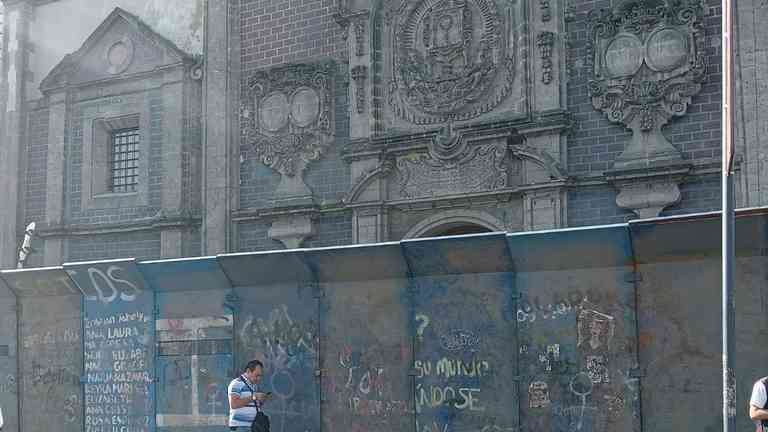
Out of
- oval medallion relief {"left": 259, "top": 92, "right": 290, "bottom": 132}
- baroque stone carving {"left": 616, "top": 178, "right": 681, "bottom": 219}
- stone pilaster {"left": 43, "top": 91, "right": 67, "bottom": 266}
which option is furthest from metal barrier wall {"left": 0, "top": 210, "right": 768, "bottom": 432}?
stone pilaster {"left": 43, "top": 91, "right": 67, "bottom": 266}

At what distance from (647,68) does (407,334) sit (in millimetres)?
6160

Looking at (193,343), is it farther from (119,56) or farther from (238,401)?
(119,56)

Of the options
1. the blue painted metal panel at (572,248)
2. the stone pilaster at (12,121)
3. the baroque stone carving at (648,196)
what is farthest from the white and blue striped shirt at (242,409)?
the stone pilaster at (12,121)

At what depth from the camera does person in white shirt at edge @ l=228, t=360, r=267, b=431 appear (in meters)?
11.1

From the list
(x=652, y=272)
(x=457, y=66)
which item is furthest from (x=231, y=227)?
(x=652, y=272)

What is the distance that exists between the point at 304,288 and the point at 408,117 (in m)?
5.64

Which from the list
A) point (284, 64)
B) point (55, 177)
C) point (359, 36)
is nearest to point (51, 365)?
point (284, 64)

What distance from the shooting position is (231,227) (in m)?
19.5

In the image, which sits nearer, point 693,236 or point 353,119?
point 693,236

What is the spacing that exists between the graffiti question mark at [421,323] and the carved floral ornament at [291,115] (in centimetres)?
705

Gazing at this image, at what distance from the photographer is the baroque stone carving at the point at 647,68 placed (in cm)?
1530

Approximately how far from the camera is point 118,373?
46.2 ft

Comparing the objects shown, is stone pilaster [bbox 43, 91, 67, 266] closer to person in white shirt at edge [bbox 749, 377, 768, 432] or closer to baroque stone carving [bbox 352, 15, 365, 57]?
baroque stone carving [bbox 352, 15, 365, 57]

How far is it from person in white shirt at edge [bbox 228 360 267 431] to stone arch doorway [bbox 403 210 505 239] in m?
6.44
